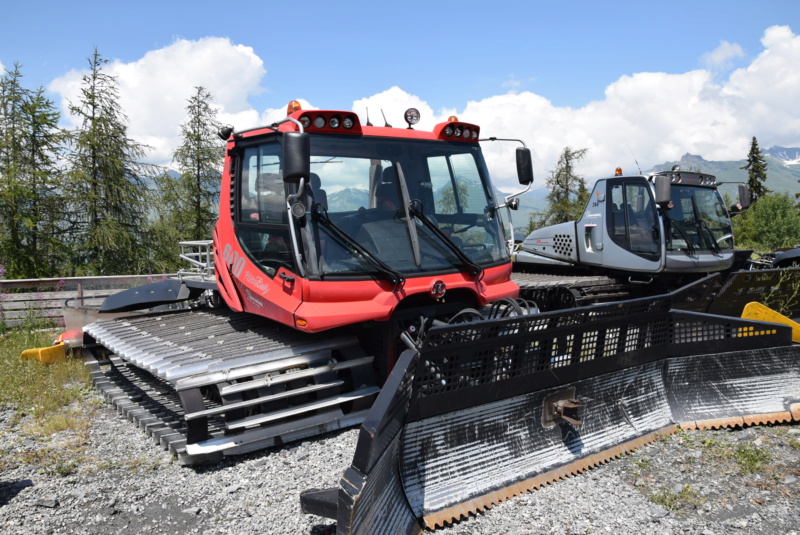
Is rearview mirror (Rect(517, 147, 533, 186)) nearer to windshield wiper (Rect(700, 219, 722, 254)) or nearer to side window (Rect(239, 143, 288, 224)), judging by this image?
side window (Rect(239, 143, 288, 224))

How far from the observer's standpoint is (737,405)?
4570 mm

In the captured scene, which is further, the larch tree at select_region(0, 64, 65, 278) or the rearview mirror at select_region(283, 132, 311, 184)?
the larch tree at select_region(0, 64, 65, 278)

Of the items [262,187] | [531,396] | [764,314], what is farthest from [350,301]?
[764,314]

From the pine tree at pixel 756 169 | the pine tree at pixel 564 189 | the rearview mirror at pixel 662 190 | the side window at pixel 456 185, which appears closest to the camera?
the side window at pixel 456 185

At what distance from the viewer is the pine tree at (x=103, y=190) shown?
46.2 ft

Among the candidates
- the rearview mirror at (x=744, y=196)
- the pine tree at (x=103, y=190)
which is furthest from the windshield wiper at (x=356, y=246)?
the pine tree at (x=103, y=190)

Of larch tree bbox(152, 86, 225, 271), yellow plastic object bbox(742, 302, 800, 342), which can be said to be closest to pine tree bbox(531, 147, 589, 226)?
larch tree bbox(152, 86, 225, 271)

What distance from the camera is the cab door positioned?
26.7ft

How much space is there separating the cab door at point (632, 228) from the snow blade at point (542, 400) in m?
3.36

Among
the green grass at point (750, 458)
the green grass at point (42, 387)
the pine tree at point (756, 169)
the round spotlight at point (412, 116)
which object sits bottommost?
the green grass at point (750, 458)

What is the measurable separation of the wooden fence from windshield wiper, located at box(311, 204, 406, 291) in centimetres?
746

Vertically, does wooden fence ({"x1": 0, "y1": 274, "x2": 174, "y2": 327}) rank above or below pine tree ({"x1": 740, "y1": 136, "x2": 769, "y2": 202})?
below

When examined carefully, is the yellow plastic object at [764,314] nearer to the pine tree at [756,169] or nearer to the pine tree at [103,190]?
the pine tree at [103,190]

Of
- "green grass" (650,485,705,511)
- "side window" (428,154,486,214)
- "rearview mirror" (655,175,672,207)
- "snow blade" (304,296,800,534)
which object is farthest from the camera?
"rearview mirror" (655,175,672,207)
